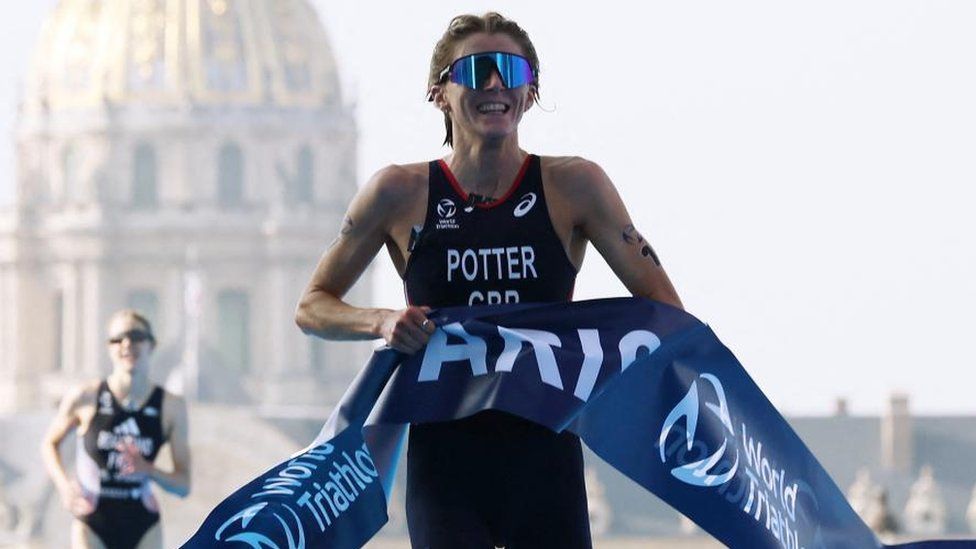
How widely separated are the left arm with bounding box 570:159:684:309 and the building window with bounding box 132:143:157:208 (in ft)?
442

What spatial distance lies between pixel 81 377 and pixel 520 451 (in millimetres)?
130231

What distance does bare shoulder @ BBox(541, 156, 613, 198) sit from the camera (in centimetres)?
658

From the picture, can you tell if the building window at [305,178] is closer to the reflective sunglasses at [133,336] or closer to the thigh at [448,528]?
the reflective sunglasses at [133,336]

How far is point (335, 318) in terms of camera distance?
6621 mm

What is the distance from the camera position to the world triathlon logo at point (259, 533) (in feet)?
20.7

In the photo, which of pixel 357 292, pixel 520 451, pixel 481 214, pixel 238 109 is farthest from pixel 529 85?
pixel 238 109

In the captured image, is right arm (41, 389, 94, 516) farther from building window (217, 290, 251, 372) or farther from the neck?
building window (217, 290, 251, 372)

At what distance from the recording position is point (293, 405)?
5433 inches

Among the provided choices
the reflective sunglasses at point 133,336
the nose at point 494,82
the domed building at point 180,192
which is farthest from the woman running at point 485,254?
the domed building at point 180,192

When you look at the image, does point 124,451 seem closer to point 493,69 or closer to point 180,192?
point 493,69

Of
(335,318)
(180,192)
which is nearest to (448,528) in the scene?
(335,318)

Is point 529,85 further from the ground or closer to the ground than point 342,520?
further from the ground

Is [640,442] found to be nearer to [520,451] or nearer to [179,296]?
[520,451]

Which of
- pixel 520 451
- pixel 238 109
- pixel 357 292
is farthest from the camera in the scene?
pixel 238 109
